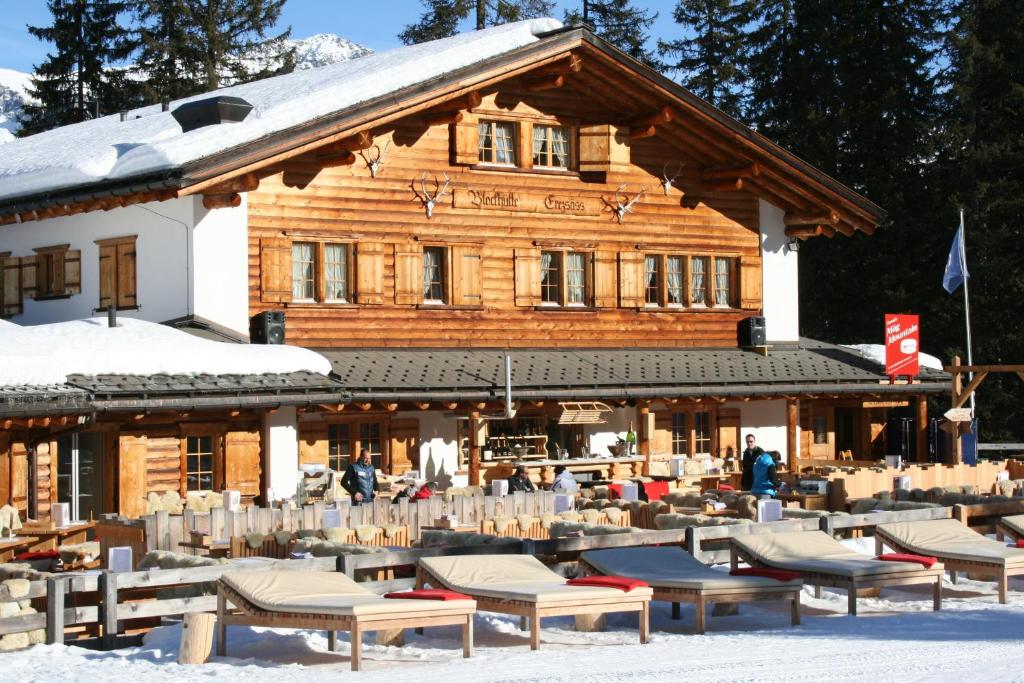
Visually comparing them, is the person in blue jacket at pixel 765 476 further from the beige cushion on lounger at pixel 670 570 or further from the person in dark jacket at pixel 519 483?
the beige cushion on lounger at pixel 670 570

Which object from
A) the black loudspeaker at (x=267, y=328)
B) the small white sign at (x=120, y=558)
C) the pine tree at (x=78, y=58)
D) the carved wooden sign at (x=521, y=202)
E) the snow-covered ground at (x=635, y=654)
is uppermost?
the pine tree at (x=78, y=58)

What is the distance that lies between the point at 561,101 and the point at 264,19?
23.7 m

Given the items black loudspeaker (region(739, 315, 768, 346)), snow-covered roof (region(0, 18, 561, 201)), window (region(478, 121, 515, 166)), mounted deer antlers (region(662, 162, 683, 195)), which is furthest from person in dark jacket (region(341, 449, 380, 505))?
black loudspeaker (region(739, 315, 768, 346))

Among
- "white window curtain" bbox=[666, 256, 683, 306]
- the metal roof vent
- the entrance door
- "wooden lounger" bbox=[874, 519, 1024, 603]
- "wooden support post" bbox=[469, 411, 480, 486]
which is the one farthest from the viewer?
"white window curtain" bbox=[666, 256, 683, 306]

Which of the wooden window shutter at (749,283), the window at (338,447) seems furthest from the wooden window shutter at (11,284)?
the wooden window shutter at (749,283)

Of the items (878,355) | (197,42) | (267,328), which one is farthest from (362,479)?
(197,42)

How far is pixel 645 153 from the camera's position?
2902cm

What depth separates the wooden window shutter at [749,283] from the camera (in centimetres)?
3023

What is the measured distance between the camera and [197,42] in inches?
1884

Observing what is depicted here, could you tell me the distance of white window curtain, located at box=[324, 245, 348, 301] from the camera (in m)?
25.8

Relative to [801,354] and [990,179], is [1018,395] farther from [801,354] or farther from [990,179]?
[801,354]

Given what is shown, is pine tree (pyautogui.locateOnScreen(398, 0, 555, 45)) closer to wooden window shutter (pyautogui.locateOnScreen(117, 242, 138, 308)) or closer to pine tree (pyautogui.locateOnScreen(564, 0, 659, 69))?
pine tree (pyautogui.locateOnScreen(564, 0, 659, 69))

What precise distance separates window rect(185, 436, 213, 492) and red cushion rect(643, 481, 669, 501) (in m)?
6.08

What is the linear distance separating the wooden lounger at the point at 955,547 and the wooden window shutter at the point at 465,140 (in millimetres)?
12528
